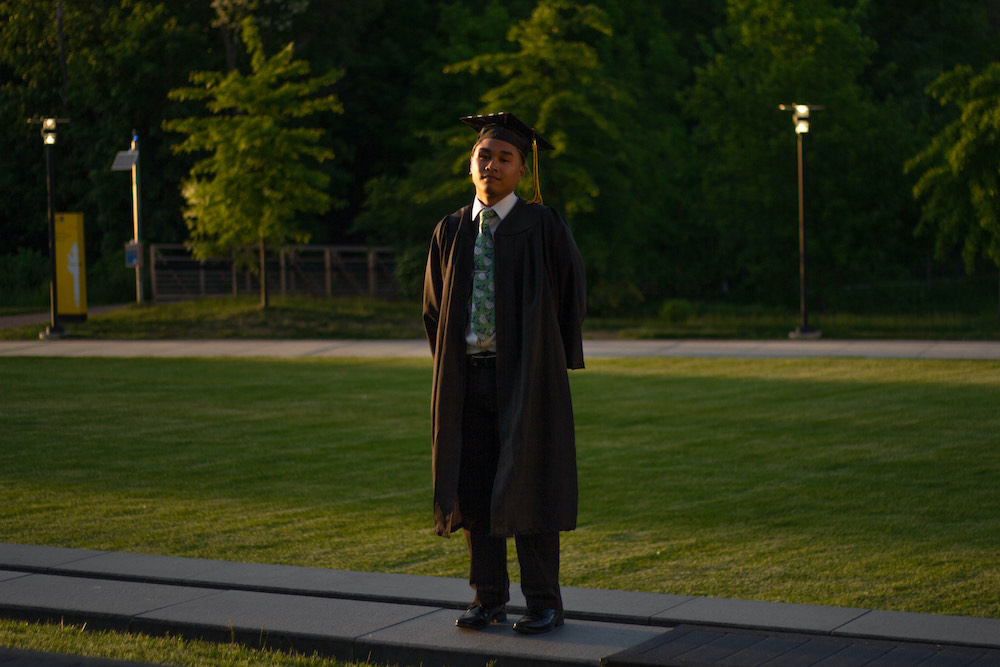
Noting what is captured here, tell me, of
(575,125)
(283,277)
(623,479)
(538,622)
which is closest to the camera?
(538,622)

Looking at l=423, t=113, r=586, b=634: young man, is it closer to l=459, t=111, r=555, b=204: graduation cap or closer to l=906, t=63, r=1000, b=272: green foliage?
l=459, t=111, r=555, b=204: graduation cap

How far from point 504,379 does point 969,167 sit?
24318 millimetres

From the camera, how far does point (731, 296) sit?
44125 millimetres

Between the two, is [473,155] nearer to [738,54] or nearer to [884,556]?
[884,556]

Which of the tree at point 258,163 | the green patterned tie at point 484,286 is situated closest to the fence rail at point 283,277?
the tree at point 258,163

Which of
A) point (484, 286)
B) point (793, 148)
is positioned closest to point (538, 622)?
point (484, 286)

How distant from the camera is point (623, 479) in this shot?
31.3ft

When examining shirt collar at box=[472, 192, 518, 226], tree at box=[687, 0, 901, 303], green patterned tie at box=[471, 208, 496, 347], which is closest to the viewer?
green patterned tie at box=[471, 208, 496, 347]

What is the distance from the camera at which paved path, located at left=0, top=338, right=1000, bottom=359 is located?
2055 cm

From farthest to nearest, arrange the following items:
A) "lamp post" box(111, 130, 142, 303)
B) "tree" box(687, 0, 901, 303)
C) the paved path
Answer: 1. "tree" box(687, 0, 901, 303)
2. "lamp post" box(111, 130, 142, 303)
3. the paved path

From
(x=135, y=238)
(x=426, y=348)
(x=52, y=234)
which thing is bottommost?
(x=426, y=348)

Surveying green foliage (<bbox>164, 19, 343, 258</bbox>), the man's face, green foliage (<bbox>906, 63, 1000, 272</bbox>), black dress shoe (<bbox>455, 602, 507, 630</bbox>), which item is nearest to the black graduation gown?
the man's face

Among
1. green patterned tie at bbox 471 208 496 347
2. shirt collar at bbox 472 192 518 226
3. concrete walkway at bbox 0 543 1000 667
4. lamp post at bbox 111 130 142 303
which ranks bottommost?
concrete walkway at bbox 0 543 1000 667

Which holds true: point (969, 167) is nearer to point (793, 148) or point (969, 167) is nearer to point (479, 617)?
point (793, 148)
